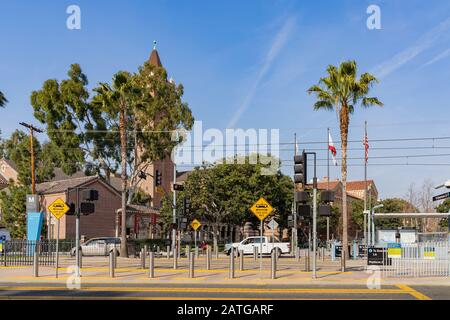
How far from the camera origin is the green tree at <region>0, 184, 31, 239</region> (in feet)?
192

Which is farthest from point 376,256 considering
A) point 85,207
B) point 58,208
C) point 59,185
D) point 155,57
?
point 155,57

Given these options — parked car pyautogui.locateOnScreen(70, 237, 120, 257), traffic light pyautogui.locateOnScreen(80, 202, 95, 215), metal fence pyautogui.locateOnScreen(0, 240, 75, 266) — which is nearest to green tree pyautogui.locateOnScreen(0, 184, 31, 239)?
parked car pyautogui.locateOnScreen(70, 237, 120, 257)

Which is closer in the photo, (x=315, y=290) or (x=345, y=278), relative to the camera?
(x=315, y=290)

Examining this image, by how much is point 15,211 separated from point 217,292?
48.0 meters

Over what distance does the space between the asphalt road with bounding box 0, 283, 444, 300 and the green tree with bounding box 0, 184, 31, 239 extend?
138 ft

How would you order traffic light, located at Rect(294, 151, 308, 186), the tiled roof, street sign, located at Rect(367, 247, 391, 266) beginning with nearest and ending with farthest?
traffic light, located at Rect(294, 151, 308, 186) → street sign, located at Rect(367, 247, 391, 266) → the tiled roof

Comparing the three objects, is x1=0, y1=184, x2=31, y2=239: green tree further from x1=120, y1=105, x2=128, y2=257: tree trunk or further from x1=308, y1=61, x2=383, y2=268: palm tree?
x1=308, y1=61, x2=383, y2=268: palm tree

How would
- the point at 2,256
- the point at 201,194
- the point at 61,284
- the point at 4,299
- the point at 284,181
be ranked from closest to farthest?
the point at 4,299
the point at 61,284
the point at 2,256
the point at 201,194
the point at 284,181

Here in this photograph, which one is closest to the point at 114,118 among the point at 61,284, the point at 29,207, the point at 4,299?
the point at 29,207

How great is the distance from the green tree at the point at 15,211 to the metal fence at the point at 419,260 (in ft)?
146

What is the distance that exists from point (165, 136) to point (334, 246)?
22.8 m

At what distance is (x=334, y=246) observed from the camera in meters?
36.3

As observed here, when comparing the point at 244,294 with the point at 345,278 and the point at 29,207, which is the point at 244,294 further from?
the point at 29,207

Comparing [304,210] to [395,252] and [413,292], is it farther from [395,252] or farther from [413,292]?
[413,292]
